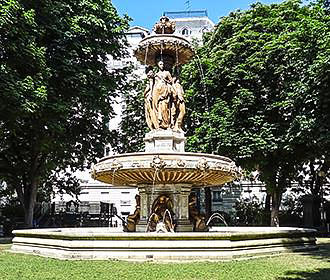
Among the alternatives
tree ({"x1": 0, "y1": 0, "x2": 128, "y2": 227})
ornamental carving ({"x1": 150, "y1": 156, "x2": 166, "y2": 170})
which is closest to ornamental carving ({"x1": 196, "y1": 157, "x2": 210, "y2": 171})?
ornamental carving ({"x1": 150, "y1": 156, "x2": 166, "y2": 170})

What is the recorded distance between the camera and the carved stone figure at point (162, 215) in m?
12.6

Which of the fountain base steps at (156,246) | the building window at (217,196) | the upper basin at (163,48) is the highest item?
the upper basin at (163,48)

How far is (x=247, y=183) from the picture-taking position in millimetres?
46062

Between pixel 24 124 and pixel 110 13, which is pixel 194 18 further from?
pixel 24 124

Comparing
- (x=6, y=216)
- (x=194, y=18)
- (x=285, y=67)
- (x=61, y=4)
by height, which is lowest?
(x=6, y=216)

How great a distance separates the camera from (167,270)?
28.2 feet

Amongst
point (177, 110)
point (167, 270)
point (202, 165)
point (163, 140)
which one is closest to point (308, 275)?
point (167, 270)

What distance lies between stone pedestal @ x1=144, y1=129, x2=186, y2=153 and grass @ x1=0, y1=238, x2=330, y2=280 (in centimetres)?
472

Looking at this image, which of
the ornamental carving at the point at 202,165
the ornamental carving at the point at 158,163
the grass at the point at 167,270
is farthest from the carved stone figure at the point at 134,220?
the grass at the point at 167,270

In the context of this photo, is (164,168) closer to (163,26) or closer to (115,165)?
(115,165)

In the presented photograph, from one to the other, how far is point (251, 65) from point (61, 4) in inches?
412

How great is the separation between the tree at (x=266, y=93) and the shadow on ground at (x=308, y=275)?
11.9 meters

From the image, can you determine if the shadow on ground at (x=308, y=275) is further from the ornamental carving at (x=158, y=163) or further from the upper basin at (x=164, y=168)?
the ornamental carving at (x=158, y=163)

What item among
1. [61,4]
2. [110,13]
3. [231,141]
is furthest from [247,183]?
[61,4]
